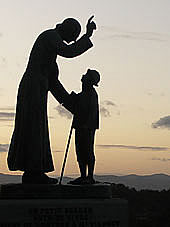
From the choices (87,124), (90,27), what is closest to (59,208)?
(87,124)

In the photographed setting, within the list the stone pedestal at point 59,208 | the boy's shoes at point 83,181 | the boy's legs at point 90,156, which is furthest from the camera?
the boy's legs at point 90,156

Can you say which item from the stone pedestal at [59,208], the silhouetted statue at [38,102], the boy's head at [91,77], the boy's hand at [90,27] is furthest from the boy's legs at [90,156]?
the boy's hand at [90,27]

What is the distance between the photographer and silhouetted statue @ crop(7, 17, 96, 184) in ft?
28.6

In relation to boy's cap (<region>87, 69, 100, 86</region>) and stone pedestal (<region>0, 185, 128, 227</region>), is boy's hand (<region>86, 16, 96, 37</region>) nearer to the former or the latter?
boy's cap (<region>87, 69, 100, 86</region>)

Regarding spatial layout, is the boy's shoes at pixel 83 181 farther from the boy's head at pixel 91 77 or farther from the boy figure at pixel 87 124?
the boy's head at pixel 91 77

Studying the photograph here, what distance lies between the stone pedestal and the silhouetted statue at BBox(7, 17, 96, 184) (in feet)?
1.13

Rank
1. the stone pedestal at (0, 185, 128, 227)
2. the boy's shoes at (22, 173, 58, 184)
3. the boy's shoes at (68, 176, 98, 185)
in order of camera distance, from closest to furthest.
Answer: the stone pedestal at (0, 185, 128, 227)
the boy's shoes at (22, 173, 58, 184)
the boy's shoes at (68, 176, 98, 185)

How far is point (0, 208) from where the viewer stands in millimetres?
8055

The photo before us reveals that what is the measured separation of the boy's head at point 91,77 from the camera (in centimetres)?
921

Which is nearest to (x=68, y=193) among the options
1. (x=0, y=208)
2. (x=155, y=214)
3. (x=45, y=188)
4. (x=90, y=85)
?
(x=45, y=188)

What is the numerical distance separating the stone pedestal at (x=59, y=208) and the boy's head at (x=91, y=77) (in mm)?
1708

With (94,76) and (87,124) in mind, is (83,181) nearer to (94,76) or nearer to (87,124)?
(87,124)

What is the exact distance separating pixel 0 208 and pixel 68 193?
41.3 inches

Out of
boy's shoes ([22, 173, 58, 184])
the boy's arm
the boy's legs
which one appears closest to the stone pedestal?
boy's shoes ([22, 173, 58, 184])
